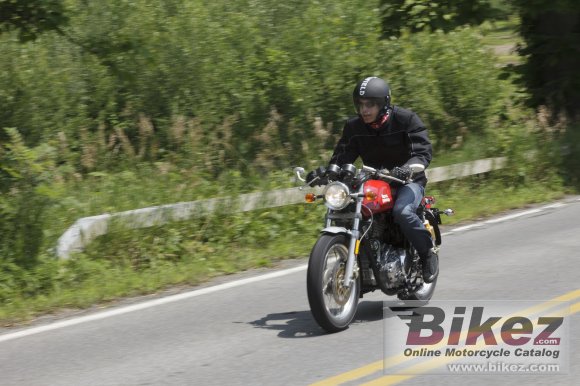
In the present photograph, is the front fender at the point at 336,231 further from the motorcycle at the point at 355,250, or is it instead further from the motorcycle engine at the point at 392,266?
the motorcycle engine at the point at 392,266

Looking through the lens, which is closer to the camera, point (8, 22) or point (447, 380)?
point (447, 380)

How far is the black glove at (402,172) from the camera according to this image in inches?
310

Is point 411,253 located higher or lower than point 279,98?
lower

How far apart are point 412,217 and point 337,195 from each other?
0.76 m

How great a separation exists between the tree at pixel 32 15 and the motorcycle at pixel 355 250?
746 centimetres

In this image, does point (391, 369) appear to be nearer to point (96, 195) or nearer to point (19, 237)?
point (19, 237)

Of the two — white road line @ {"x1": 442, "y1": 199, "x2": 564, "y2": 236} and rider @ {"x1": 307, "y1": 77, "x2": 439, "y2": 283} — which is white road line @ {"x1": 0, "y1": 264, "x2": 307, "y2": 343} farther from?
white road line @ {"x1": 442, "y1": 199, "x2": 564, "y2": 236}

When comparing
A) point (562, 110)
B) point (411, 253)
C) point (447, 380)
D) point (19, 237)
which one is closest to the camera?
point (447, 380)

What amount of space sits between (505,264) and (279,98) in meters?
8.15

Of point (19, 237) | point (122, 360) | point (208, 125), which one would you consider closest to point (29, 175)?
point (19, 237)

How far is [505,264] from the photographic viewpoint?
34.3 ft

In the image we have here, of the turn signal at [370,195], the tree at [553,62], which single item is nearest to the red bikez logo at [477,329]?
the turn signal at [370,195]

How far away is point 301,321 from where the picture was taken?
8.24 metres

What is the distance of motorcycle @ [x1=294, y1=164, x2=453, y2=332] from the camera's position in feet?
24.7
